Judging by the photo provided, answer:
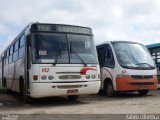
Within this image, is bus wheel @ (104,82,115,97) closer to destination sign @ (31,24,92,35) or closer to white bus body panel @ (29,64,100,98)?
white bus body panel @ (29,64,100,98)

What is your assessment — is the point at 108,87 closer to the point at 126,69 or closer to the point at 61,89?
the point at 126,69

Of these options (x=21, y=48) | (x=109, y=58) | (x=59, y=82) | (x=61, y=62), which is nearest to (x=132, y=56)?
(x=109, y=58)

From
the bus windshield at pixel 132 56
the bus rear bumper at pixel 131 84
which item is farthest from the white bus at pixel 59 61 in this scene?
the bus windshield at pixel 132 56

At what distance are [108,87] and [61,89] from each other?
458cm

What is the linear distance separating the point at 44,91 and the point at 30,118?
245cm

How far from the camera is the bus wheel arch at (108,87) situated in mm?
15594

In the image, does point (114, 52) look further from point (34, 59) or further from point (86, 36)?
point (34, 59)

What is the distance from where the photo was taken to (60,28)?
12633 mm

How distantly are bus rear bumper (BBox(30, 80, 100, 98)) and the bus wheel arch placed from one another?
3209mm

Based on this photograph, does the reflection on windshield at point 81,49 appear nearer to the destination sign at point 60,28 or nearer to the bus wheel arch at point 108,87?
the destination sign at point 60,28

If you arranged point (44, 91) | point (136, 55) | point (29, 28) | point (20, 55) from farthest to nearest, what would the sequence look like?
point (136, 55) → point (20, 55) → point (29, 28) → point (44, 91)

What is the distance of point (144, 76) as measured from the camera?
14867 mm

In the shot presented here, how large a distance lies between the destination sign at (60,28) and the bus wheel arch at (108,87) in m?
3.53

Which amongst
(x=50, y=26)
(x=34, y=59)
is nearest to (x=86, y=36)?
(x=50, y=26)
